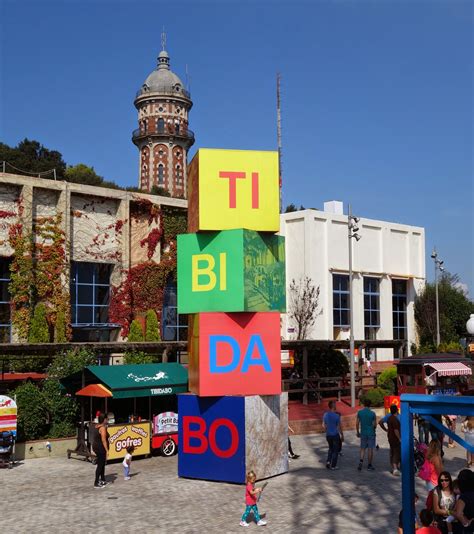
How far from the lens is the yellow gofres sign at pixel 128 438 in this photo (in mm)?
19641

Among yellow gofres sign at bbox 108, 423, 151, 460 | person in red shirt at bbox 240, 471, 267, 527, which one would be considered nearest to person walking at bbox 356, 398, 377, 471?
person in red shirt at bbox 240, 471, 267, 527

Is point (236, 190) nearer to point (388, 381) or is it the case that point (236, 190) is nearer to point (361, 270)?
point (388, 381)

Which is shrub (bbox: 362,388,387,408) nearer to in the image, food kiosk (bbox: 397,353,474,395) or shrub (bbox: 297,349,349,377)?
food kiosk (bbox: 397,353,474,395)

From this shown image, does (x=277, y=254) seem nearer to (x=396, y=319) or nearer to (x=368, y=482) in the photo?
(x=368, y=482)

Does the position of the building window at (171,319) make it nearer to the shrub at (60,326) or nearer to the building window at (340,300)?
the shrub at (60,326)

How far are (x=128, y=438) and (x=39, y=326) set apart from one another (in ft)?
49.2

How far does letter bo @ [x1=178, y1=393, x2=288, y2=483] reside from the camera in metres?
16.4

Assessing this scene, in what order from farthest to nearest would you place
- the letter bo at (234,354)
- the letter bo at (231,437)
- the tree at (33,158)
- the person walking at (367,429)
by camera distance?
the tree at (33,158)
the person walking at (367,429)
the letter bo at (234,354)
the letter bo at (231,437)

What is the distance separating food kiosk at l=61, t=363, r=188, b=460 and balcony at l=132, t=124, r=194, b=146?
60304mm

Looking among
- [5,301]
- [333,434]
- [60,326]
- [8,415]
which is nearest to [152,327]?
[60,326]

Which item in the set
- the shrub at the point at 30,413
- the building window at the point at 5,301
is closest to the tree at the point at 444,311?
the building window at the point at 5,301

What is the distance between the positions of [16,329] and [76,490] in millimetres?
18750

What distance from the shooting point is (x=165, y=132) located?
79.6m

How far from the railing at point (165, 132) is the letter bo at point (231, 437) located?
6532 cm
